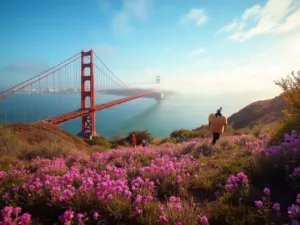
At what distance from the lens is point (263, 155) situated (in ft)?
12.0

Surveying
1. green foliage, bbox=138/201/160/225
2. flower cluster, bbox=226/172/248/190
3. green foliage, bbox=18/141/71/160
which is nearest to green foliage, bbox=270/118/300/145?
flower cluster, bbox=226/172/248/190

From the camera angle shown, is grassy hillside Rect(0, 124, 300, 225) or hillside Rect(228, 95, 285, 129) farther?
hillside Rect(228, 95, 285, 129)

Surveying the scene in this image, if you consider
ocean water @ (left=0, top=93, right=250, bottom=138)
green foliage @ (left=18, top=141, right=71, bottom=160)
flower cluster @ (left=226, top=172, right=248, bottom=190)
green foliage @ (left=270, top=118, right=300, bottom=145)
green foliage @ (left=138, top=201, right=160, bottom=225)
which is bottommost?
ocean water @ (left=0, top=93, right=250, bottom=138)

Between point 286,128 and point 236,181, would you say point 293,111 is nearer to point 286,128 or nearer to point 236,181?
point 286,128

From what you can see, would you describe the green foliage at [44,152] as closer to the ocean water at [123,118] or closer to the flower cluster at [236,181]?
the flower cluster at [236,181]

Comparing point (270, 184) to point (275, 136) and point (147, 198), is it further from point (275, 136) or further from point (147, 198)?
point (275, 136)

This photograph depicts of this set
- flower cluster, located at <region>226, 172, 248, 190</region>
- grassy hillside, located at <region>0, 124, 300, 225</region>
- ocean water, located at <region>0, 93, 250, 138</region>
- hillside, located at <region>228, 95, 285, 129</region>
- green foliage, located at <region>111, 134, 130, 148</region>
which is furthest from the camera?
ocean water, located at <region>0, 93, 250, 138</region>

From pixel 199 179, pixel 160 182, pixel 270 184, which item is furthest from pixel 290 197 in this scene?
pixel 160 182

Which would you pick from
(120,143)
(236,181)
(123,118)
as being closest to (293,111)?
(236,181)

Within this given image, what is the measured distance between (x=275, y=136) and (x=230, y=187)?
3708 millimetres

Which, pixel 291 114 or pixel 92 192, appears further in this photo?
pixel 291 114

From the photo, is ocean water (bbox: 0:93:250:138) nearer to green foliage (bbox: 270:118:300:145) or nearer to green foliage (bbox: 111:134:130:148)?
green foliage (bbox: 111:134:130:148)

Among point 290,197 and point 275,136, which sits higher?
point 275,136

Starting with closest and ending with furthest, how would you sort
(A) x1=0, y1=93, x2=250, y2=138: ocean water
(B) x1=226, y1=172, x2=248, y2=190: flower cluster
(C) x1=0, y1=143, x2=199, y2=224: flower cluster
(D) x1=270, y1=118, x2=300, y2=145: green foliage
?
(C) x1=0, y1=143, x2=199, y2=224: flower cluster, (B) x1=226, y1=172, x2=248, y2=190: flower cluster, (D) x1=270, y1=118, x2=300, y2=145: green foliage, (A) x1=0, y1=93, x2=250, y2=138: ocean water
